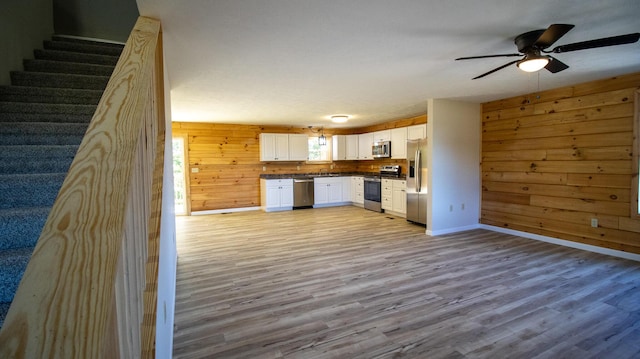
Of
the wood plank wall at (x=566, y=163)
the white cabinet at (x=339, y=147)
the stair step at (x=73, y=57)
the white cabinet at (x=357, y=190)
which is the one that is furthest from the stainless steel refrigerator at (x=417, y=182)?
the stair step at (x=73, y=57)

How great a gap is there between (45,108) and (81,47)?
4.56ft

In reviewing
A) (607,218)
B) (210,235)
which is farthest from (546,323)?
(210,235)

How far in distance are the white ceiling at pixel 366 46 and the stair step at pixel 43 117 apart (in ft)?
3.10

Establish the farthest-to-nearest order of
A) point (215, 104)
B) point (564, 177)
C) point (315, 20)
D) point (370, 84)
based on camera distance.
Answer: point (215, 104) < point (564, 177) < point (370, 84) < point (315, 20)

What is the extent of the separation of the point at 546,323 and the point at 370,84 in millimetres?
3122

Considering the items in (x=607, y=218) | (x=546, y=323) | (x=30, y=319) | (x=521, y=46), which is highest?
(x=521, y=46)

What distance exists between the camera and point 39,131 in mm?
2109

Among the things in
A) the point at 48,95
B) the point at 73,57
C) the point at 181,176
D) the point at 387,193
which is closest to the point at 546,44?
the point at 48,95

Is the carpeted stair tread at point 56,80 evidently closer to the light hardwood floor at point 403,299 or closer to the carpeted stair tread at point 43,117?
the carpeted stair tread at point 43,117

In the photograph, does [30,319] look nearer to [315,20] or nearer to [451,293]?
[315,20]

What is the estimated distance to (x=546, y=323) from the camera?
7.94ft

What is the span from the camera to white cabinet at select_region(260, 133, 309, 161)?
789 cm

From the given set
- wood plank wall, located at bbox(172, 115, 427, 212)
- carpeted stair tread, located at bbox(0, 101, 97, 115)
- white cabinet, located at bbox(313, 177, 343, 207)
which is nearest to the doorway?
wood plank wall, located at bbox(172, 115, 427, 212)

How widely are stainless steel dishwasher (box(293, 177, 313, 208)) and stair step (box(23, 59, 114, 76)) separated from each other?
5224 mm
